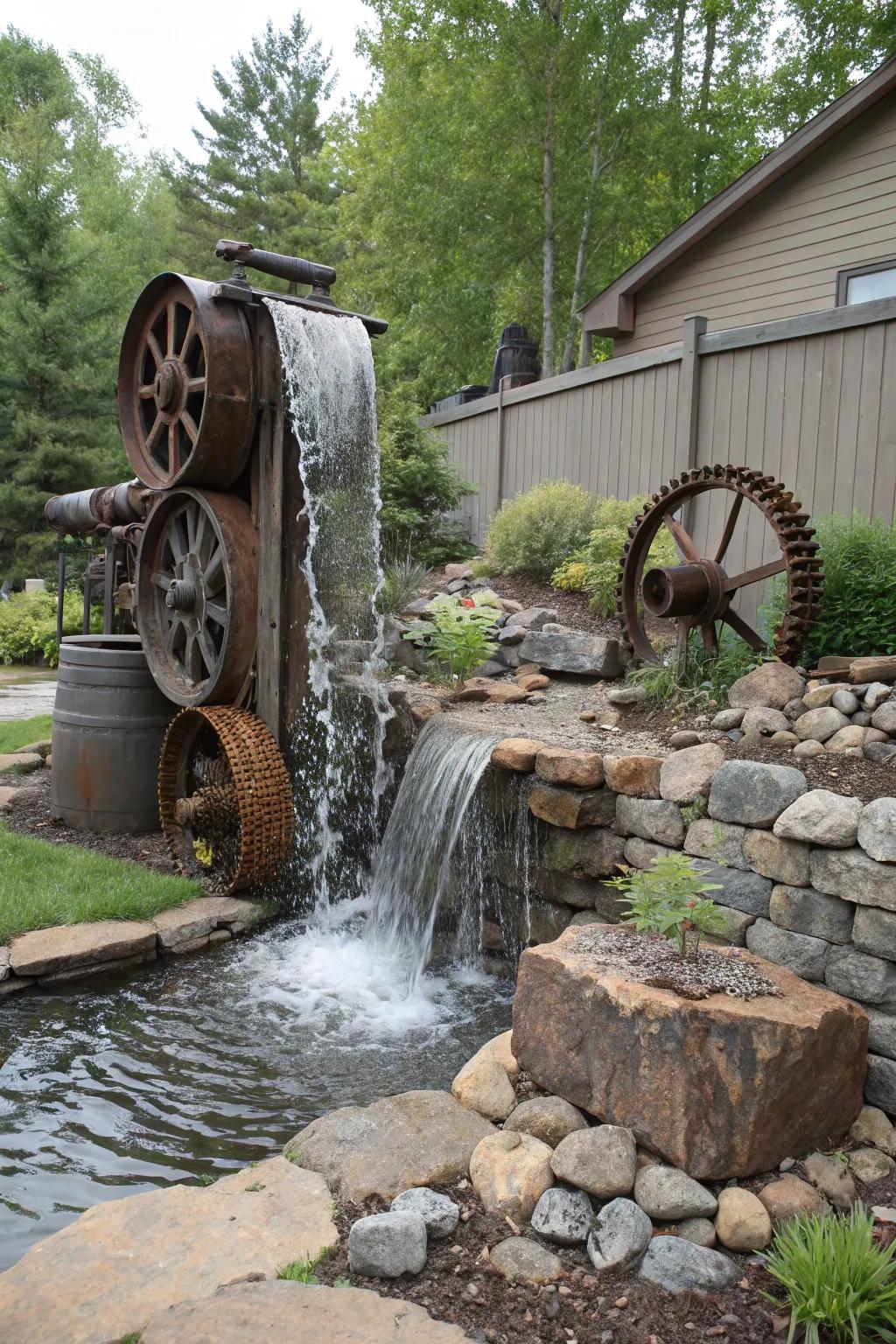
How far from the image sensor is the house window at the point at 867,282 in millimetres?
9266

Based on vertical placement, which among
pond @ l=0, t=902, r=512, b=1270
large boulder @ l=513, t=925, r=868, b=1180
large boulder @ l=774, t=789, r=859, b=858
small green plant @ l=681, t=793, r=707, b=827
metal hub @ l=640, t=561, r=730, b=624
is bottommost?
pond @ l=0, t=902, r=512, b=1270

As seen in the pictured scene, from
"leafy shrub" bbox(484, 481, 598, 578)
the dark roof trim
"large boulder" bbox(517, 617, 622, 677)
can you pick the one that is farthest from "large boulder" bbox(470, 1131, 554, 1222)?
the dark roof trim

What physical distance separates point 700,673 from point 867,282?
618cm

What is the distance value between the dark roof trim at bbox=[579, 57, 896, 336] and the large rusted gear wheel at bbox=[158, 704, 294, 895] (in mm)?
7747

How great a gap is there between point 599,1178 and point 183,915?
114 inches

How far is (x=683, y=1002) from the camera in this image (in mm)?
2768

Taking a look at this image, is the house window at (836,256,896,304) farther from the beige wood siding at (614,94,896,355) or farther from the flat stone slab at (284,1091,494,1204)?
the flat stone slab at (284,1091,494,1204)

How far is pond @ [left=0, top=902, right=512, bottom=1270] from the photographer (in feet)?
10.2

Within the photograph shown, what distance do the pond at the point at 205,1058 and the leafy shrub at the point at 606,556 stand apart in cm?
313

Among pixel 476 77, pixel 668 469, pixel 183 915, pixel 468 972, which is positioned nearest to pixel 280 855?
pixel 183 915

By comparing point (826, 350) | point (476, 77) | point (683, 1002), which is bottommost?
point (683, 1002)

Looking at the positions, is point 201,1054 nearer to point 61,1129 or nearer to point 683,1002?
point 61,1129

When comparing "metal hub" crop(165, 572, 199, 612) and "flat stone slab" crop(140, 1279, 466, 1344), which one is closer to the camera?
"flat stone slab" crop(140, 1279, 466, 1344)

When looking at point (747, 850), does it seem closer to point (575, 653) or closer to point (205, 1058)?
point (205, 1058)
